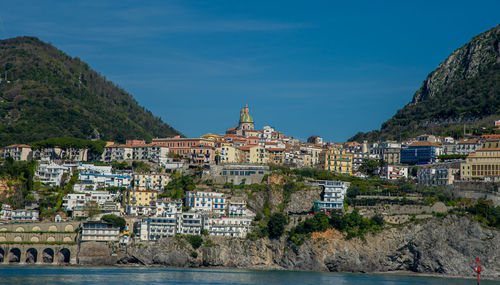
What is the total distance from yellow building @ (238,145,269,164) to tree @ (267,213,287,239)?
31568mm

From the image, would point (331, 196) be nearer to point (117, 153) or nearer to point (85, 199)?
point (85, 199)

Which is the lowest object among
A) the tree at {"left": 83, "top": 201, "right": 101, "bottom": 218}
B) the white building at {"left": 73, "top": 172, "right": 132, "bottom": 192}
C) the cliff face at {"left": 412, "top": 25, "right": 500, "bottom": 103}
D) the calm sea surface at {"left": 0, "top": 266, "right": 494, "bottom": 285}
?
the calm sea surface at {"left": 0, "top": 266, "right": 494, "bottom": 285}

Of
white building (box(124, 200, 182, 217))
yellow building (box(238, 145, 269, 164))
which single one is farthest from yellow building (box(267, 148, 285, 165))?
white building (box(124, 200, 182, 217))

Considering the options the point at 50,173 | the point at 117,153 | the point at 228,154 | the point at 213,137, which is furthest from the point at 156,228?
the point at 213,137

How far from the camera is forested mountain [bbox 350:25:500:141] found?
475 feet

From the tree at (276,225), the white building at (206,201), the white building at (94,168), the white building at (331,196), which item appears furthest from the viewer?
the white building at (94,168)

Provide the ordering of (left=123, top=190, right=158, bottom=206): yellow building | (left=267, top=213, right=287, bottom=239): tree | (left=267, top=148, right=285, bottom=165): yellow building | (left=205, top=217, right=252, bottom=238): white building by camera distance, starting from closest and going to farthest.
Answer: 1. (left=267, top=213, right=287, bottom=239): tree
2. (left=205, top=217, right=252, bottom=238): white building
3. (left=123, top=190, right=158, bottom=206): yellow building
4. (left=267, top=148, right=285, bottom=165): yellow building

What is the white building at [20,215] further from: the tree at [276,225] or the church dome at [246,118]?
the church dome at [246,118]

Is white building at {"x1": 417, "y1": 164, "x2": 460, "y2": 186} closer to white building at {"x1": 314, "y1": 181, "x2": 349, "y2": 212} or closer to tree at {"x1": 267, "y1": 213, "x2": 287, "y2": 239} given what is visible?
white building at {"x1": 314, "y1": 181, "x2": 349, "y2": 212}

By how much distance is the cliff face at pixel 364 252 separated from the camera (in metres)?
83.2

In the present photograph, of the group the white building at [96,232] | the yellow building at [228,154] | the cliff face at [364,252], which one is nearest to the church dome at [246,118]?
the yellow building at [228,154]

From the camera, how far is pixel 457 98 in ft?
518

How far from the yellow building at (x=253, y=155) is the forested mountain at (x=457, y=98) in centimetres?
3928

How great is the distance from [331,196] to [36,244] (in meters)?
37.1
